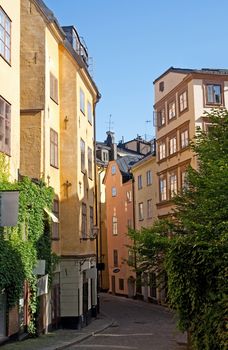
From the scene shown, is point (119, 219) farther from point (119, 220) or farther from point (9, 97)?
point (9, 97)

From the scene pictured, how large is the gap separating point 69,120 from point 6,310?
11.8m

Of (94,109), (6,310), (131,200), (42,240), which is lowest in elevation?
(6,310)

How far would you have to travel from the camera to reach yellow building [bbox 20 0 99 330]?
1020 inches

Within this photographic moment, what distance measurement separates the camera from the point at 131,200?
5684 cm

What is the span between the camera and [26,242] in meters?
22.6

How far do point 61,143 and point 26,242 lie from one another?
817 centimetres

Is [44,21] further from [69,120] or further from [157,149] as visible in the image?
[157,149]

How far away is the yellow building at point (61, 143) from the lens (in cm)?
2591

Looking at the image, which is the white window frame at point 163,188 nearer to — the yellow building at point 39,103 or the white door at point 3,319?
the yellow building at point 39,103

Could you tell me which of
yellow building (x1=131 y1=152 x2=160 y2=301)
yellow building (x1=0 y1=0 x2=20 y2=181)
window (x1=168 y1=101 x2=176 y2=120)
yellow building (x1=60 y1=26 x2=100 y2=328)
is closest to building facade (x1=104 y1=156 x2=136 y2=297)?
yellow building (x1=131 y1=152 x2=160 y2=301)

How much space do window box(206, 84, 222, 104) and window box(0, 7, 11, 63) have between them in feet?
63.9

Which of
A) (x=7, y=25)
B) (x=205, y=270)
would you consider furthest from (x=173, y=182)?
(x=205, y=270)

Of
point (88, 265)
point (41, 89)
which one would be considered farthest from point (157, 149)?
point (41, 89)

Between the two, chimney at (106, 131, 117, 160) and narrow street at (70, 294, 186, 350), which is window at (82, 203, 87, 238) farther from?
chimney at (106, 131, 117, 160)
